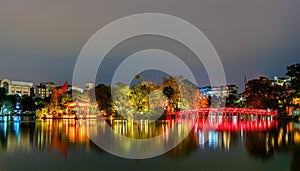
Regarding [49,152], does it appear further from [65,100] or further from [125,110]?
[65,100]

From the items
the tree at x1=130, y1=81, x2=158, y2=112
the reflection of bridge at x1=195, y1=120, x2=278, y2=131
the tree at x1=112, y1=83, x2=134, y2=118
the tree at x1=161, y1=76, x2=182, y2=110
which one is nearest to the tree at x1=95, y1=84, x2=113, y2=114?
the tree at x1=112, y1=83, x2=134, y2=118

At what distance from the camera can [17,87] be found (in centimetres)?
8819

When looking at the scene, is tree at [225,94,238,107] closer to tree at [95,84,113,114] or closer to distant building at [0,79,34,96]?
tree at [95,84,113,114]

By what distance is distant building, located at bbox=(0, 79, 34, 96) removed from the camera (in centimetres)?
8188

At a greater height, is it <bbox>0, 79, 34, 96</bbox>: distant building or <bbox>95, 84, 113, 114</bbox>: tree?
<bbox>0, 79, 34, 96</bbox>: distant building

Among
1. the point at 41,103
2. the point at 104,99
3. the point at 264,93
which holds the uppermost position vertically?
the point at 264,93

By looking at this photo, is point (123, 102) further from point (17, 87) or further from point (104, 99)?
point (17, 87)

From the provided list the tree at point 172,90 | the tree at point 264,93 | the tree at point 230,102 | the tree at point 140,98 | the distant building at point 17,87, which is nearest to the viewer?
the tree at point 140,98

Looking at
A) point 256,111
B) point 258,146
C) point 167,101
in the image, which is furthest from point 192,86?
point 258,146

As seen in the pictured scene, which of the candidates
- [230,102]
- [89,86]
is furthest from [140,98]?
[230,102]

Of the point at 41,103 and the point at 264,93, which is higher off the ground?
the point at 264,93

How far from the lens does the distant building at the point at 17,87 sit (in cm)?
8188

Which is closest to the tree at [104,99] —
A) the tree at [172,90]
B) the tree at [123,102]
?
the tree at [123,102]

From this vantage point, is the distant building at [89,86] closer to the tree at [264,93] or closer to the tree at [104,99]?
the tree at [104,99]
